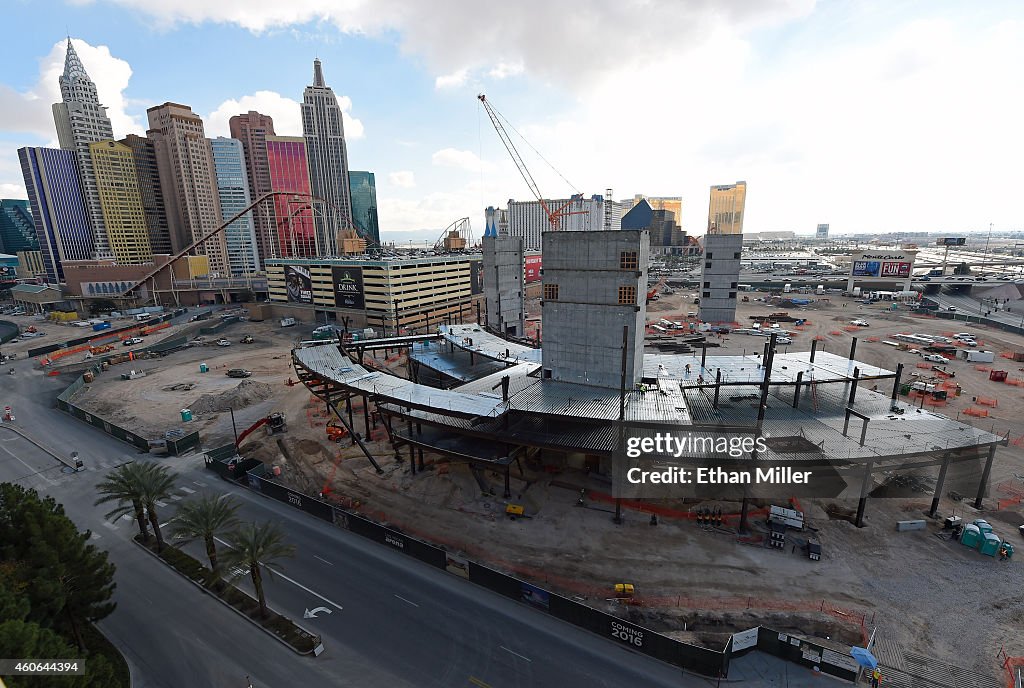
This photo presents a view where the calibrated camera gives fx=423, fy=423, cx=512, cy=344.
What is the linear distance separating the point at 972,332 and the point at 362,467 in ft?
501

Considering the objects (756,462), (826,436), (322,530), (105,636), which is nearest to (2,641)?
(105,636)

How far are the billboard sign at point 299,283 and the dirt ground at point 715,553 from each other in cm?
8544

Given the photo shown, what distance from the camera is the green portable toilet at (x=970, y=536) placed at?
1393 inches

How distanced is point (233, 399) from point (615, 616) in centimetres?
6855

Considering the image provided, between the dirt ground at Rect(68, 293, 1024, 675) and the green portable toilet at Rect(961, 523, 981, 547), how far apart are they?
0.57m

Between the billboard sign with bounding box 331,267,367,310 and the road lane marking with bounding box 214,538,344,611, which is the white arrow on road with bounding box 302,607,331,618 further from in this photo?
the billboard sign with bounding box 331,267,367,310

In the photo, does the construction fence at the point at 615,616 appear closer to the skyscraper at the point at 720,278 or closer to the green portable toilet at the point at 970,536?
the green portable toilet at the point at 970,536

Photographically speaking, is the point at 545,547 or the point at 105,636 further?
the point at 545,547

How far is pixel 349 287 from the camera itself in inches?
5079

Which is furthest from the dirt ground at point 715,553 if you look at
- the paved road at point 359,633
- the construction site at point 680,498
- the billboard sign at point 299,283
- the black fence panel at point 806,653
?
the billboard sign at point 299,283

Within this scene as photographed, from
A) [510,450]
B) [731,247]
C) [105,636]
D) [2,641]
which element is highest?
[731,247]

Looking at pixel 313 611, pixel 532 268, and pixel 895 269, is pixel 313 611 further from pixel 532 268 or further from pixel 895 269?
pixel 895 269

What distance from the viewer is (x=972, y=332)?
11144cm

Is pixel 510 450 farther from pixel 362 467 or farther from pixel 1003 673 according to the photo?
pixel 1003 673
